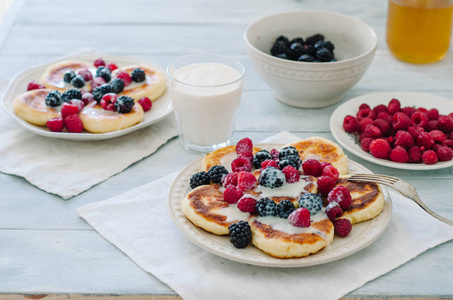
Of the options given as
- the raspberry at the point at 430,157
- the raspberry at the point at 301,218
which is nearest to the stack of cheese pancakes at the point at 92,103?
the raspberry at the point at 301,218

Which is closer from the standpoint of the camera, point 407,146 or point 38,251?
point 38,251

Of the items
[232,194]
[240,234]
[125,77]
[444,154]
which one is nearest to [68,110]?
[125,77]

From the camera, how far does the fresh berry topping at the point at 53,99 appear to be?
1859 millimetres

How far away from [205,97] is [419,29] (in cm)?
97

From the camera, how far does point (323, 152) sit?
1.60 metres

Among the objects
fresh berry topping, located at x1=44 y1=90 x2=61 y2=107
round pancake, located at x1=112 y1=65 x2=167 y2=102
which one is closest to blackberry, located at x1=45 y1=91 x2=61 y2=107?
fresh berry topping, located at x1=44 y1=90 x2=61 y2=107

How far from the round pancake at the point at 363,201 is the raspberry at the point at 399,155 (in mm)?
234

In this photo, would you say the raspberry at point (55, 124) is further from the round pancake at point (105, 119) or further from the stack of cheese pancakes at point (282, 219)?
the stack of cheese pancakes at point (282, 219)

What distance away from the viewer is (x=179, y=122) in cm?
182

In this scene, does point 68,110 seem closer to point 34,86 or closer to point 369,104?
point 34,86

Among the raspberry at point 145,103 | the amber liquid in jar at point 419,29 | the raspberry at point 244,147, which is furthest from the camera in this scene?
the amber liquid in jar at point 419,29

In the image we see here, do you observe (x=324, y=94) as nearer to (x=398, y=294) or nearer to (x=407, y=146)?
(x=407, y=146)

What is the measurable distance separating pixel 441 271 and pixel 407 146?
452mm

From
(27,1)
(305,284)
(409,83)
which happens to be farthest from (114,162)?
(27,1)
